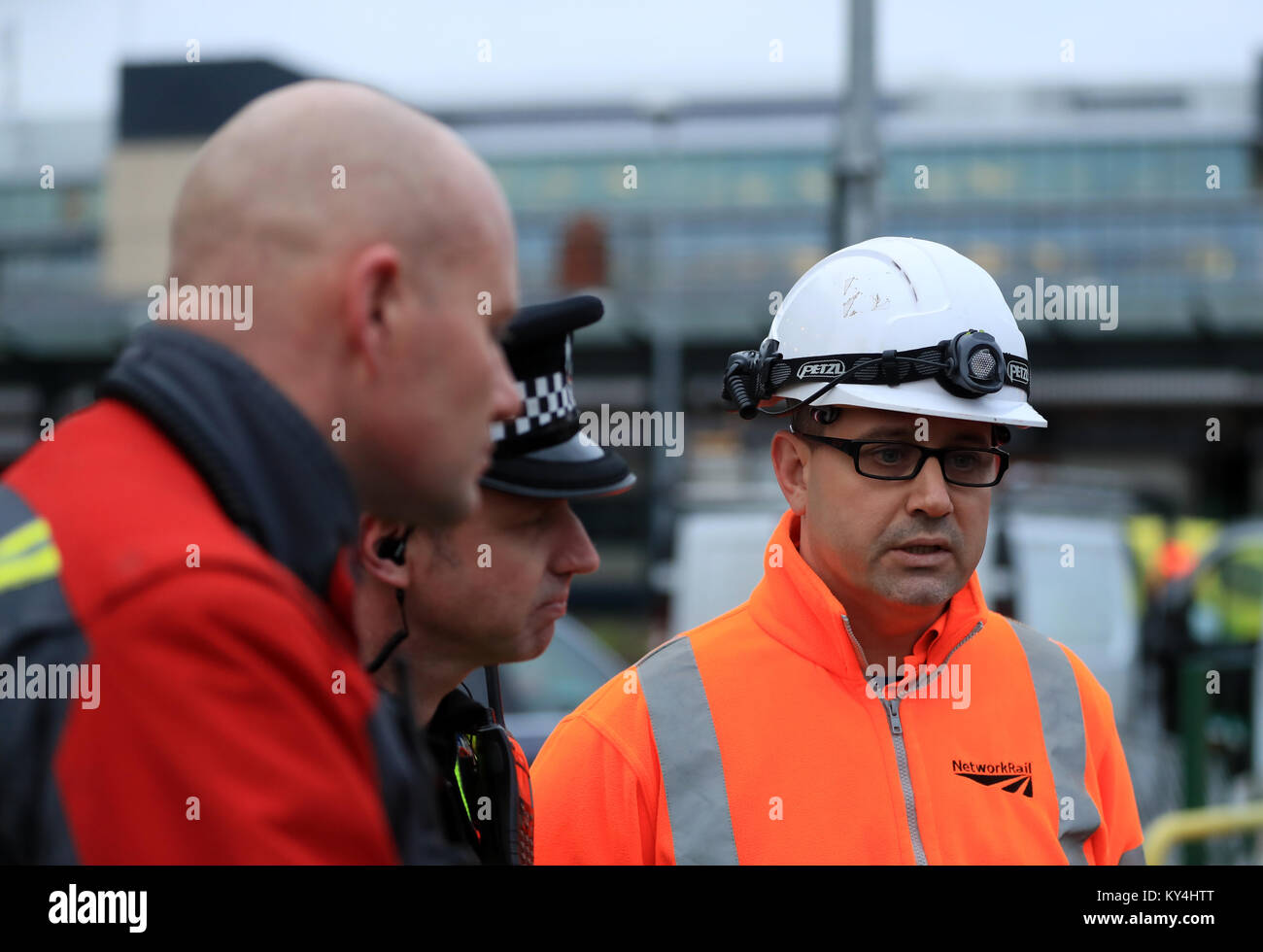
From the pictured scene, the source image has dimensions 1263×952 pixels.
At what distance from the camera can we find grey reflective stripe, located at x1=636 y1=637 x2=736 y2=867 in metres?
2.36

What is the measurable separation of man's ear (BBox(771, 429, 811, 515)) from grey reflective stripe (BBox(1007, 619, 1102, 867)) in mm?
529

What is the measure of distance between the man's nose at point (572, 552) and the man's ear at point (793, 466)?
1.76ft

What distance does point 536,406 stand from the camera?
2.34 m

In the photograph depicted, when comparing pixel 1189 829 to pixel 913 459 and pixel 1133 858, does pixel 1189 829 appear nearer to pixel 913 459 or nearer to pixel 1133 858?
pixel 1133 858

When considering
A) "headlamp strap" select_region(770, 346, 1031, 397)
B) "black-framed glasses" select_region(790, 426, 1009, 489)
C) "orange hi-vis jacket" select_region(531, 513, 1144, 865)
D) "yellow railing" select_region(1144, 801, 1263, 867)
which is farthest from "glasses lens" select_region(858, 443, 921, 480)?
"yellow railing" select_region(1144, 801, 1263, 867)

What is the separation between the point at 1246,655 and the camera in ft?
28.3

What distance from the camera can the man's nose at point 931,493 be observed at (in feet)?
8.59

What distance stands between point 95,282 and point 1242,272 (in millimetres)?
24903

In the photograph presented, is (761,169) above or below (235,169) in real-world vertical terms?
above

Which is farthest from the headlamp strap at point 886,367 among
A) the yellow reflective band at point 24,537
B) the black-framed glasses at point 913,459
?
the yellow reflective band at point 24,537

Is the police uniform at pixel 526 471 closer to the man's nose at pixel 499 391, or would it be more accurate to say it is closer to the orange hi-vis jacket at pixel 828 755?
the orange hi-vis jacket at pixel 828 755

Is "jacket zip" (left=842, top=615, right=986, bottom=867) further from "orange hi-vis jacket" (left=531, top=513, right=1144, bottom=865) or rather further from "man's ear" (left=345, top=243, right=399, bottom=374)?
"man's ear" (left=345, top=243, right=399, bottom=374)
